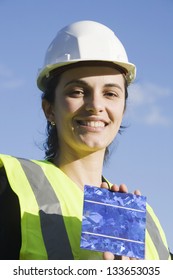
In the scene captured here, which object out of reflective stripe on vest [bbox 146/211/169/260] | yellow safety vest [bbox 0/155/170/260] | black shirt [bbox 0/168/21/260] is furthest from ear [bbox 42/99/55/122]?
reflective stripe on vest [bbox 146/211/169/260]

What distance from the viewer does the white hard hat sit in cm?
461

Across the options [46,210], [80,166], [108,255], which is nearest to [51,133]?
[80,166]

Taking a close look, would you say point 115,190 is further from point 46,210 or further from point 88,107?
point 88,107

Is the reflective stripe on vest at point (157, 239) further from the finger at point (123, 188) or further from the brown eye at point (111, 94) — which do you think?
the brown eye at point (111, 94)

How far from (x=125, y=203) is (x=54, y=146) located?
123cm

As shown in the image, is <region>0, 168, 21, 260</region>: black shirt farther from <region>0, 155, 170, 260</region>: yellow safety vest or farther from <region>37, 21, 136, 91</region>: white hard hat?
<region>37, 21, 136, 91</region>: white hard hat

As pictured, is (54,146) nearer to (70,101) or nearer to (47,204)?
(70,101)

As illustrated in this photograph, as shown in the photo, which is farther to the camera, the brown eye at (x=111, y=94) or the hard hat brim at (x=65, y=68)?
the hard hat brim at (x=65, y=68)

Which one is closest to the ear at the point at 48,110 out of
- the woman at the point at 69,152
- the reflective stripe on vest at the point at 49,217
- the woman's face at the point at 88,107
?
the woman at the point at 69,152

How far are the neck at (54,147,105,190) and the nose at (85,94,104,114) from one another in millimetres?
422

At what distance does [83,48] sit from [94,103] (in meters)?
0.77

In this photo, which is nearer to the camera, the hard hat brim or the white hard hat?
the hard hat brim

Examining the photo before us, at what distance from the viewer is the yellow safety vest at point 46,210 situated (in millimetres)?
3596

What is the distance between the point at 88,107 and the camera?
13.5 feet
